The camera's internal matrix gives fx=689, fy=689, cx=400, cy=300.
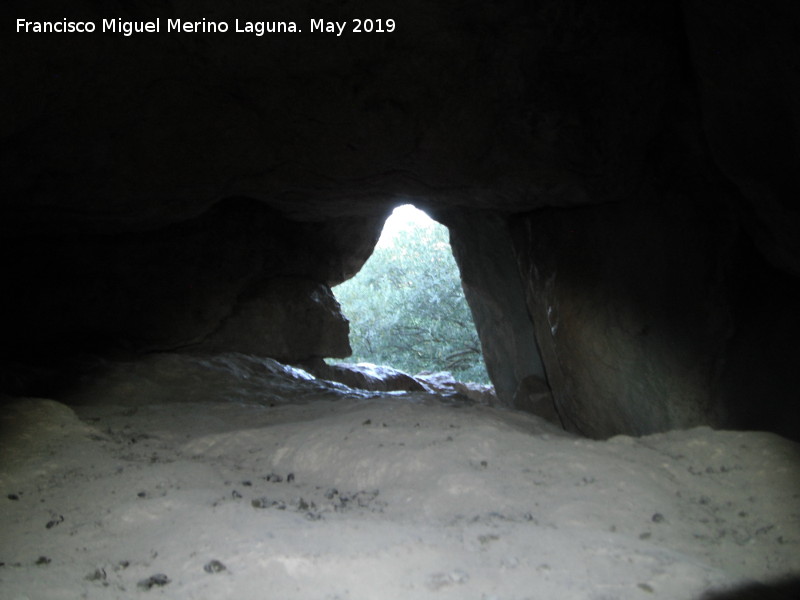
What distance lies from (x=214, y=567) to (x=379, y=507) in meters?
0.59

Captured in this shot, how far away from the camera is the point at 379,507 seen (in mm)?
1806

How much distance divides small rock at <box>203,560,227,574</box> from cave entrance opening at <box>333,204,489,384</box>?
37.3 ft

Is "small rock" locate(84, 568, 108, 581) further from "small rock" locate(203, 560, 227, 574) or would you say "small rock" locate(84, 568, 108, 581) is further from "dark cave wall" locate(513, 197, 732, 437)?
"dark cave wall" locate(513, 197, 732, 437)

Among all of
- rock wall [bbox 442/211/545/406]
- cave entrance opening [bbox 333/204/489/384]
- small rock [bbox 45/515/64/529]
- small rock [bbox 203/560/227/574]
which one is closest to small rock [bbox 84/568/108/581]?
small rock [bbox 203/560/227/574]

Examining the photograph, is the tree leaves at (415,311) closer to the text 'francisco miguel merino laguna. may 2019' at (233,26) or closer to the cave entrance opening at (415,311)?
the cave entrance opening at (415,311)

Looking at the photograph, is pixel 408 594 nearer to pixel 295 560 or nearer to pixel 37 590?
pixel 295 560

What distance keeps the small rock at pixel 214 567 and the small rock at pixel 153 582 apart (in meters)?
0.07

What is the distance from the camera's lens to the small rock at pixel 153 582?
1.26 metres

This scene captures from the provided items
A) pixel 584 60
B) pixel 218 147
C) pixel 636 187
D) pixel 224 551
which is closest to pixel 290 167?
pixel 218 147

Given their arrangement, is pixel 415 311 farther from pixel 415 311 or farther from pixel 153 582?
pixel 153 582

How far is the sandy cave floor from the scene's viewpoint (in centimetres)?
129

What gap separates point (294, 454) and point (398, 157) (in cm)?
174

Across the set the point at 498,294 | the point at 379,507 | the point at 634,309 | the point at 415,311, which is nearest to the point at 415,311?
the point at 415,311

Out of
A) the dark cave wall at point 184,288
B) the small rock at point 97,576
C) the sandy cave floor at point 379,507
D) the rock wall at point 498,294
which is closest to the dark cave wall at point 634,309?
the rock wall at point 498,294
